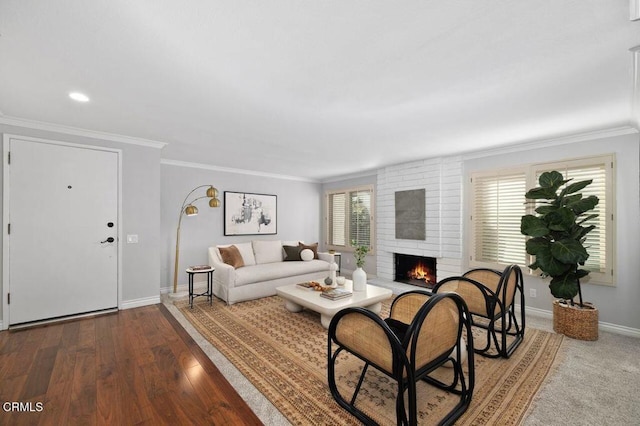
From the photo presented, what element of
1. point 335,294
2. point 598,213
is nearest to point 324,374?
point 335,294

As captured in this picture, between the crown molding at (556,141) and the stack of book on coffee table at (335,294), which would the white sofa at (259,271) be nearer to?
the stack of book on coffee table at (335,294)

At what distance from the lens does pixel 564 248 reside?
9.77 feet

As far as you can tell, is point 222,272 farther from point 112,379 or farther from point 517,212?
point 517,212

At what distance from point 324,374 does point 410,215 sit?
3.63m

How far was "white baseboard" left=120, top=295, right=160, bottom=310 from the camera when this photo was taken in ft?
12.6

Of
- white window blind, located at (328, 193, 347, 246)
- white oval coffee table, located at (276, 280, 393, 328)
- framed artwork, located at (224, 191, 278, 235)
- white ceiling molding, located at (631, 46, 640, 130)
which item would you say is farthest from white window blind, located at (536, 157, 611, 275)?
framed artwork, located at (224, 191, 278, 235)

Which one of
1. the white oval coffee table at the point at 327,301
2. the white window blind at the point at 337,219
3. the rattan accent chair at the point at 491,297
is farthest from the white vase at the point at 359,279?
the white window blind at the point at 337,219

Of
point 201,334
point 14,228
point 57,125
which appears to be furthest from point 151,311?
point 57,125

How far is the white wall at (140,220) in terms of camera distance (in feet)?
12.6

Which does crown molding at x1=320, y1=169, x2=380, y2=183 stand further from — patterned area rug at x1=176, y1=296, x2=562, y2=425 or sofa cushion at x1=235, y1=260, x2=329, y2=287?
patterned area rug at x1=176, y1=296, x2=562, y2=425

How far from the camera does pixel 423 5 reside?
4.62 feet

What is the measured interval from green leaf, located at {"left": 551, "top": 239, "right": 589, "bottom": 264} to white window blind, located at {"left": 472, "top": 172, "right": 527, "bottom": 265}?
0.87m

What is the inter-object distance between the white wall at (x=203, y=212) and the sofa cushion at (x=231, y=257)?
2.60ft

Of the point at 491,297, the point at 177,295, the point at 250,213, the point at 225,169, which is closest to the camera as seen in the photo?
the point at 491,297
